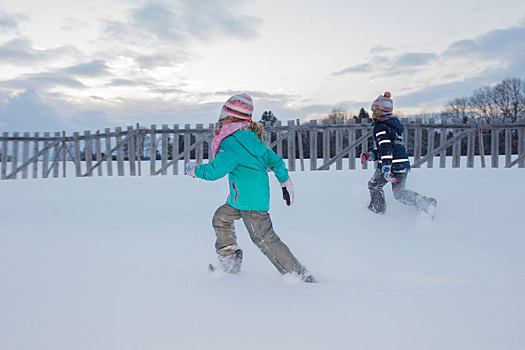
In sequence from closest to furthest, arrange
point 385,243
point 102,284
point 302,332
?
1. point 302,332
2. point 102,284
3. point 385,243

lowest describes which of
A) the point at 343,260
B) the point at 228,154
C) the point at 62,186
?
the point at 343,260

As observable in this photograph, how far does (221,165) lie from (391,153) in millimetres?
2754

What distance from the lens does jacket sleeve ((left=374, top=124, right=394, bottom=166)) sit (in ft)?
16.1

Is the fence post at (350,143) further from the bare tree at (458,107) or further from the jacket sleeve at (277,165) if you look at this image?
the bare tree at (458,107)

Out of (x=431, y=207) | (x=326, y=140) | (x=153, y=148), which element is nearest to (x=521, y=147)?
(x=326, y=140)

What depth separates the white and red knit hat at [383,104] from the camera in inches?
199

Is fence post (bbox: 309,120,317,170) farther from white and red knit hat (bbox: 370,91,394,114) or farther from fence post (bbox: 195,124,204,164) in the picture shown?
white and red knit hat (bbox: 370,91,394,114)

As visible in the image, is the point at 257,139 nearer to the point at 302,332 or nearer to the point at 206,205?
the point at 302,332

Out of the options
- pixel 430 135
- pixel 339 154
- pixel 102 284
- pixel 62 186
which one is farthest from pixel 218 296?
pixel 430 135

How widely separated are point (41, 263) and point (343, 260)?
2.67 m

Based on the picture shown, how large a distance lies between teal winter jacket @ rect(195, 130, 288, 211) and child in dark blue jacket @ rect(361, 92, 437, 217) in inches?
92.8

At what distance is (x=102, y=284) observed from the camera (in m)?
2.86

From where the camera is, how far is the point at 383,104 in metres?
5.06

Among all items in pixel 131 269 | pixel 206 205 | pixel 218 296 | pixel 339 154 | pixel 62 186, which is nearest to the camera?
pixel 218 296
